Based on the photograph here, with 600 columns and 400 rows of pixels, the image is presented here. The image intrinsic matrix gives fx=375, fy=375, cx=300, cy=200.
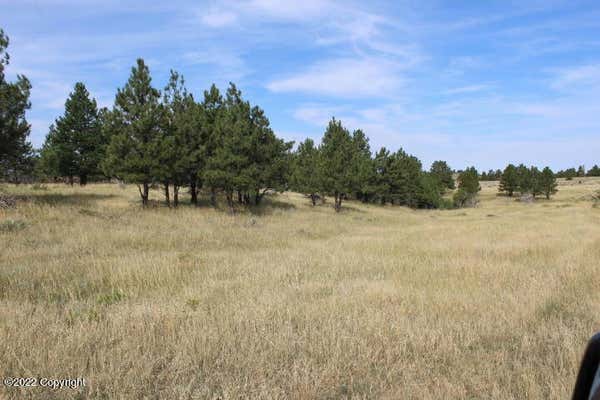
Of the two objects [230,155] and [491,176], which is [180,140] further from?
[491,176]

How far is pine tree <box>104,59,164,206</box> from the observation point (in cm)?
2123

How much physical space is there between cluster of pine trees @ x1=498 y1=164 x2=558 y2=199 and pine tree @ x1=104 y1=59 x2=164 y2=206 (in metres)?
66.4

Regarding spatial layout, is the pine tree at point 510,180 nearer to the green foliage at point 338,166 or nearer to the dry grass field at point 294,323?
the green foliage at point 338,166

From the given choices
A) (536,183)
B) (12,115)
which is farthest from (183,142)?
(536,183)

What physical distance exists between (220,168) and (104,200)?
26.7 ft

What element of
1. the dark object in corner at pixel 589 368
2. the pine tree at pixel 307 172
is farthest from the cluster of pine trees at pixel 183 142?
→ the dark object in corner at pixel 589 368

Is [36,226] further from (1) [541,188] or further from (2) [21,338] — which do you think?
(1) [541,188]

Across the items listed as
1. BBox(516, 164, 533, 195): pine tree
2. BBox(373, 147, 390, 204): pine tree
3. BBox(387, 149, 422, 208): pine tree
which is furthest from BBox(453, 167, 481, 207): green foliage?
BBox(373, 147, 390, 204): pine tree

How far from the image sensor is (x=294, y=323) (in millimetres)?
5566

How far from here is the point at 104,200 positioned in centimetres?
2467

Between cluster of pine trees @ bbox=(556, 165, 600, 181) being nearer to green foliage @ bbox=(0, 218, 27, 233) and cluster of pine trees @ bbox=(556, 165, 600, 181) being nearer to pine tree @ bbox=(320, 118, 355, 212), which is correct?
pine tree @ bbox=(320, 118, 355, 212)

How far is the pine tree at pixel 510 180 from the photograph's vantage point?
71.9 meters

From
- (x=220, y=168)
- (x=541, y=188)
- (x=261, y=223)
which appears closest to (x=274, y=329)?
(x=261, y=223)

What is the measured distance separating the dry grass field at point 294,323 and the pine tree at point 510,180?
68.9 metres
